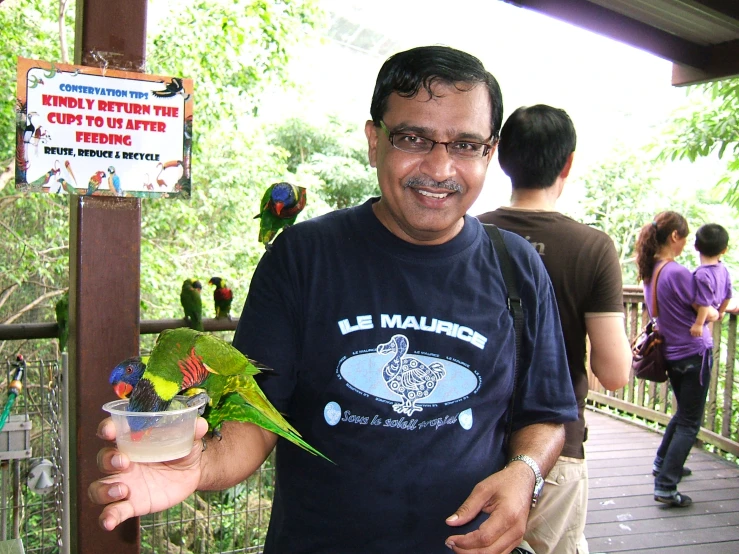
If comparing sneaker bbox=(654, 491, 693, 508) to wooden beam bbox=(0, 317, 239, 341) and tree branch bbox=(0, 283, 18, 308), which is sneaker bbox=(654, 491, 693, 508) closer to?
wooden beam bbox=(0, 317, 239, 341)

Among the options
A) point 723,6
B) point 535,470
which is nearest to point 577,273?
point 535,470

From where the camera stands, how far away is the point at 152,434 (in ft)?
2.64

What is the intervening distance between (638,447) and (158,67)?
521cm

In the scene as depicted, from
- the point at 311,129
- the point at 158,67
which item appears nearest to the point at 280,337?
the point at 158,67

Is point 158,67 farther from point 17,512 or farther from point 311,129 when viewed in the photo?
point 17,512

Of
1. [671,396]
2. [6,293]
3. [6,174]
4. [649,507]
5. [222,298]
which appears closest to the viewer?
[649,507]

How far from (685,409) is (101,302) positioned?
2821 mm

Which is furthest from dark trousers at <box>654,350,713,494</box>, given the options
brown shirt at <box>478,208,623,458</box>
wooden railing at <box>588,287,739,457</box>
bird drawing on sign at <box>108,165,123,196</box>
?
bird drawing on sign at <box>108,165,123,196</box>

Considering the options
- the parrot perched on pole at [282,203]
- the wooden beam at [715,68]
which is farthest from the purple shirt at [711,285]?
the parrot perched on pole at [282,203]

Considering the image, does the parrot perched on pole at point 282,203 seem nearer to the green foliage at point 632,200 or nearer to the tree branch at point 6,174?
the tree branch at point 6,174

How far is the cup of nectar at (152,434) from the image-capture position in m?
0.80

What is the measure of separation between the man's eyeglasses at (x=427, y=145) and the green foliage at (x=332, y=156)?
7.93 metres

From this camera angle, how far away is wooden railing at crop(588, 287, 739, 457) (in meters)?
3.70

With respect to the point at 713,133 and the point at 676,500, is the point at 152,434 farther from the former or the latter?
the point at 713,133
